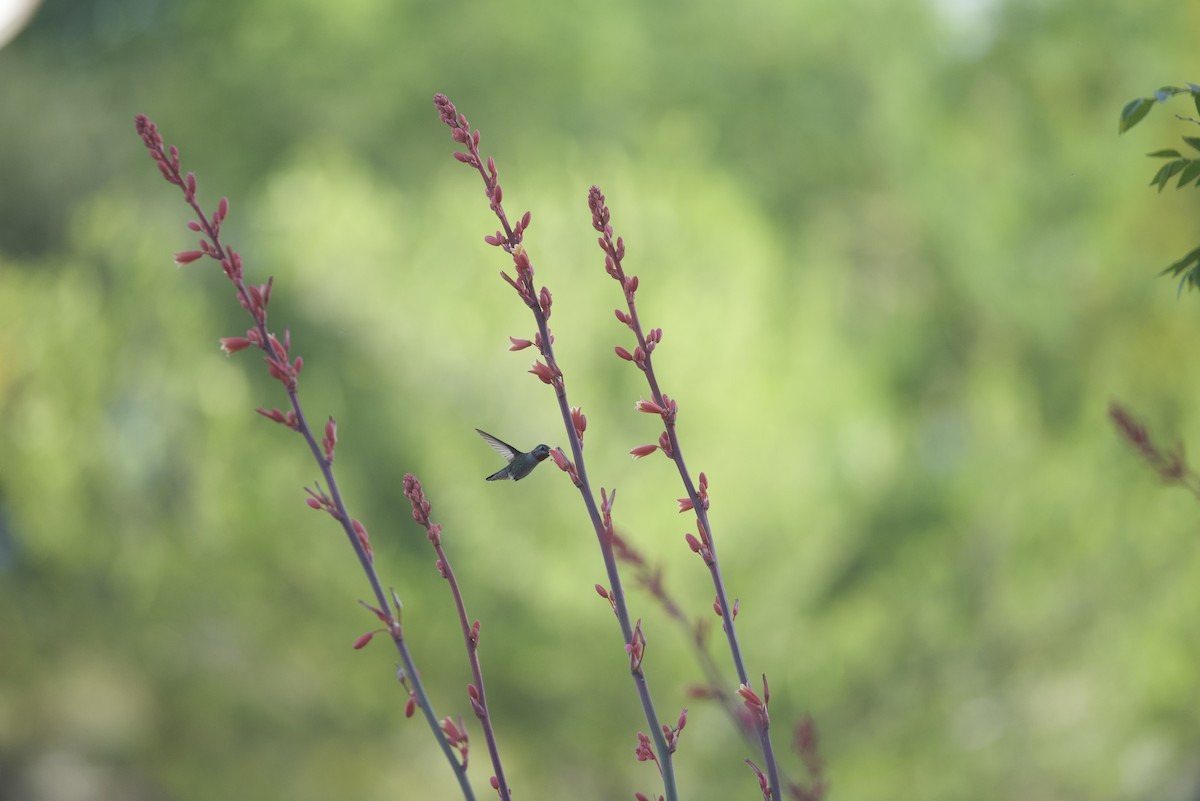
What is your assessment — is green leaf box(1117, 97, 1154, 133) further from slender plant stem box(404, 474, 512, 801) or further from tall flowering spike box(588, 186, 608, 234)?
slender plant stem box(404, 474, 512, 801)

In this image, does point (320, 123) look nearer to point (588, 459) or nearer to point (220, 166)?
point (220, 166)

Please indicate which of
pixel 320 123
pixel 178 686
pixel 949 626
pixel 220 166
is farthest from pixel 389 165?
pixel 949 626

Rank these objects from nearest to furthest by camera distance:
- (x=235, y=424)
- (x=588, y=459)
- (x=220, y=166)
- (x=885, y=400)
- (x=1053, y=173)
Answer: (x=588, y=459) → (x=235, y=424) → (x=885, y=400) → (x=1053, y=173) → (x=220, y=166)

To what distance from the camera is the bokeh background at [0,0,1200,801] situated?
13.4 feet

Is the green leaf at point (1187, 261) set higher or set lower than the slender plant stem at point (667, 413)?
higher

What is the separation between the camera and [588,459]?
3977mm

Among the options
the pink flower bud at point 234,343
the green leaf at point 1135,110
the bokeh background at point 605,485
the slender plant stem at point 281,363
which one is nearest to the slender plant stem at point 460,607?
the slender plant stem at point 281,363

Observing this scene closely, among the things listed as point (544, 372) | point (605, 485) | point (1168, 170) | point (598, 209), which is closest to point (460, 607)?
point (544, 372)

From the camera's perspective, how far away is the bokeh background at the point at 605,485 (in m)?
4.10

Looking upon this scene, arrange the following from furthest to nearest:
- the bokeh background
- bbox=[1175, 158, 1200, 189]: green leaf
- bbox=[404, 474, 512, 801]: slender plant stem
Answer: the bokeh background → bbox=[1175, 158, 1200, 189]: green leaf → bbox=[404, 474, 512, 801]: slender plant stem

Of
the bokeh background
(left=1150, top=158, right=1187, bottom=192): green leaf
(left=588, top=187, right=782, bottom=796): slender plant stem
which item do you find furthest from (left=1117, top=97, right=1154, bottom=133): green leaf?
the bokeh background

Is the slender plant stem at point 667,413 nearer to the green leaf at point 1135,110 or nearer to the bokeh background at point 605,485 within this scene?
the green leaf at point 1135,110

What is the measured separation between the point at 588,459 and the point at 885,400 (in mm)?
1870

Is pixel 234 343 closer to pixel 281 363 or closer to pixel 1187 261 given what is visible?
pixel 281 363
